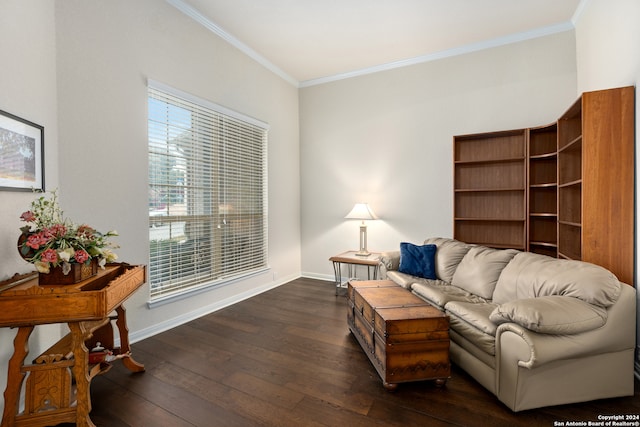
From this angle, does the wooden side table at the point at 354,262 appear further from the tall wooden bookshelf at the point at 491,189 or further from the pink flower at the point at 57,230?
the pink flower at the point at 57,230

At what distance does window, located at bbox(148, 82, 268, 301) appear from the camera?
3.02m

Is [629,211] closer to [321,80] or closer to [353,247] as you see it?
[353,247]

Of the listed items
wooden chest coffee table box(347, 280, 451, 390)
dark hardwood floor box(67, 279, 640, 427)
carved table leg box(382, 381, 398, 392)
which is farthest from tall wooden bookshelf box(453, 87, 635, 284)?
carved table leg box(382, 381, 398, 392)

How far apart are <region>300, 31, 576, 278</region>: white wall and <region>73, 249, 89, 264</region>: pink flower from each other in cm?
362

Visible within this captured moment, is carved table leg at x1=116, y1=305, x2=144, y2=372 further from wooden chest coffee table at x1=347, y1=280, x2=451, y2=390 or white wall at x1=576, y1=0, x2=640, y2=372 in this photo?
white wall at x1=576, y1=0, x2=640, y2=372

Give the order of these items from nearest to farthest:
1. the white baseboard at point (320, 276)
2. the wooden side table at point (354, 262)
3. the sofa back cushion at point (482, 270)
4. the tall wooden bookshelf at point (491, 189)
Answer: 1. the sofa back cushion at point (482, 270)
2. the tall wooden bookshelf at point (491, 189)
3. the wooden side table at point (354, 262)
4. the white baseboard at point (320, 276)

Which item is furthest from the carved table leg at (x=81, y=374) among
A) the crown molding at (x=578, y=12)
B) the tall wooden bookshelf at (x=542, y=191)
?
the crown molding at (x=578, y=12)

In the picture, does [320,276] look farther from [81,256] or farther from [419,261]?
[81,256]

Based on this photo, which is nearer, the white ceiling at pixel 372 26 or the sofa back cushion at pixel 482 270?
the sofa back cushion at pixel 482 270

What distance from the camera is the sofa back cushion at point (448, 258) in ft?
10.6

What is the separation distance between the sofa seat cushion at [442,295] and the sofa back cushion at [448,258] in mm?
238

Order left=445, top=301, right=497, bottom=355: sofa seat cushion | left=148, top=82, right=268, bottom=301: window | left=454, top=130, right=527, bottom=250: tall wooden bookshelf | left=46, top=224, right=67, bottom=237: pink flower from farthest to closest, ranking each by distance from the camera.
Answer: left=454, top=130, right=527, bottom=250: tall wooden bookshelf < left=148, top=82, right=268, bottom=301: window < left=445, top=301, right=497, bottom=355: sofa seat cushion < left=46, top=224, right=67, bottom=237: pink flower

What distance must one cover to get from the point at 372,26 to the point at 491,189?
240cm

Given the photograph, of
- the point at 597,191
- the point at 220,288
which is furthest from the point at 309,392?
the point at 597,191
